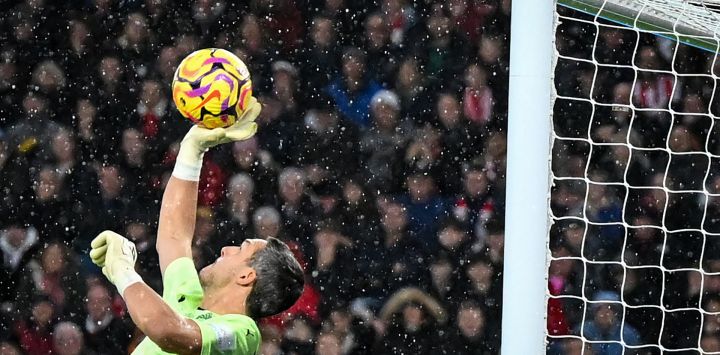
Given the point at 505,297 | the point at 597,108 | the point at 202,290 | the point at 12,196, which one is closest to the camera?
the point at 505,297

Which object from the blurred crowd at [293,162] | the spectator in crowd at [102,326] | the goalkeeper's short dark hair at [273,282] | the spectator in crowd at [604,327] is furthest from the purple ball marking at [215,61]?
the spectator in crowd at [604,327]

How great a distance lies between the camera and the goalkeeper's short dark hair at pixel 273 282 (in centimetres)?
192

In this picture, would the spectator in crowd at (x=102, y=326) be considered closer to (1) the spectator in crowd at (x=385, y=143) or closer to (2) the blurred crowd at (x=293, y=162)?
(2) the blurred crowd at (x=293, y=162)

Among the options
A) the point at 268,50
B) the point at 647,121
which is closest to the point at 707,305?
the point at 647,121

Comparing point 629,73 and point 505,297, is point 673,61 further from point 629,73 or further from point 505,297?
point 505,297

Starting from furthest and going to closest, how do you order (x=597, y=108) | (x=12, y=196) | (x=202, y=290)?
(x=597, y=108) < (x=12, y=196) < (x=202, y=290)

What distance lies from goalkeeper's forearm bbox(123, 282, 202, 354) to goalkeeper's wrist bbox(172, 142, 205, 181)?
10.3 inches

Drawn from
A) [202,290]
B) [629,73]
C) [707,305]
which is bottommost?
[707,305]

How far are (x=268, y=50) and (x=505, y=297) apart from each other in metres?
1.68

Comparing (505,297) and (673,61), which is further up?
(673,61)

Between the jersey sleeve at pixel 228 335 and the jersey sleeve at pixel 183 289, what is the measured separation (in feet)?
0.25

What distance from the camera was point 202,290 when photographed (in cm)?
194

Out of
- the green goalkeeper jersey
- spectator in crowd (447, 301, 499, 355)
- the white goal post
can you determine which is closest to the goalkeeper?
the green goalkeeper jersey

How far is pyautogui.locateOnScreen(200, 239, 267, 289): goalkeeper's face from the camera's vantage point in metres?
1.94
